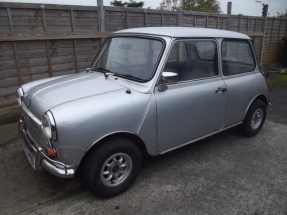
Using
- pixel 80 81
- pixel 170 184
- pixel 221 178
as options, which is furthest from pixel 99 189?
pixel 221 178

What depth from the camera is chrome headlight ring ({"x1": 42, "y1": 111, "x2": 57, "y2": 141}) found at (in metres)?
2.20

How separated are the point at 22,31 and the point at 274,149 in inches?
191

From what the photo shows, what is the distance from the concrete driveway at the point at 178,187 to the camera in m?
2.56

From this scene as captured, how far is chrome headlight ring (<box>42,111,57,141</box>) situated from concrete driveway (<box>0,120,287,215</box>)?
85 centimetres

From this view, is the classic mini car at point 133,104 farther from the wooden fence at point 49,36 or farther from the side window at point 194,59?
the wooden fence at point 49,36

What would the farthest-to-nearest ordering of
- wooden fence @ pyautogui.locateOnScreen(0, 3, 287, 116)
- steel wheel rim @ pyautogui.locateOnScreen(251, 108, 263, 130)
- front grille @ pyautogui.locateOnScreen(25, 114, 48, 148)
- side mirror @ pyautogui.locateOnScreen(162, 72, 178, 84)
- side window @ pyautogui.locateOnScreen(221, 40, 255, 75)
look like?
1. wooden fence @ pyautogui.locateOnScreen(0, 3, 287, 116)
2. steel wheel rim @ pyautogui.locateOnScreen(251, 108, 263, 130)
3. side window @ pyautogui.locateOnScreen(221, 40, 255, 75)
4. side mirror @ pyautogui.locateOnScreen(162, 72, 178, 84)
5. front grille @ pyautogui.locateOnScreen(25, 114, 48, 148)

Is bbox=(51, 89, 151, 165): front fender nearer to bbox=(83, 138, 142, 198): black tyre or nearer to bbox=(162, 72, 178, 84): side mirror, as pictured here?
bbox=(83, 138, 142, 198): black tyre

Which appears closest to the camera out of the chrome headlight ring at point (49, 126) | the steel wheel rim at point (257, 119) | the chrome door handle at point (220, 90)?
the chrome headlight ring at point (49, 126)

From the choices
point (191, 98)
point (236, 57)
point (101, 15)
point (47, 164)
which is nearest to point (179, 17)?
point (101, 15)

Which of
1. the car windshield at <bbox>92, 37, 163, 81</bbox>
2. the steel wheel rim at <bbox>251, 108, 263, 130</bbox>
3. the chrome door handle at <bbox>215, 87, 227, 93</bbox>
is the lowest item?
the steel wheel rim at <bbox>251, 108, 263, 130</bbox>

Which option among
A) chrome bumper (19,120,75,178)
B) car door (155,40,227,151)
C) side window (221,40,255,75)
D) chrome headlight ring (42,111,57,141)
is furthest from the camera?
side window (221,40,255,75)

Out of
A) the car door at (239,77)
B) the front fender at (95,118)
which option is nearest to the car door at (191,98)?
the car door at (239,77)

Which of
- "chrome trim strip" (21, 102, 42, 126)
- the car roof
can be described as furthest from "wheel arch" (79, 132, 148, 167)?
the car roof

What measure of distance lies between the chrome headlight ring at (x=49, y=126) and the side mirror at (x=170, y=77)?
49.7 inches
